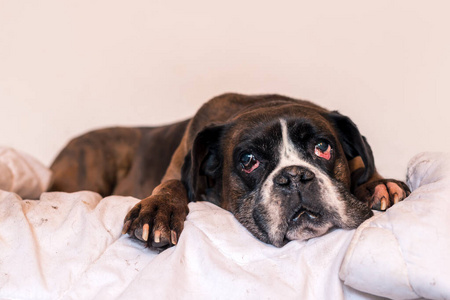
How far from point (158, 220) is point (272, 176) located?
1.81 feet

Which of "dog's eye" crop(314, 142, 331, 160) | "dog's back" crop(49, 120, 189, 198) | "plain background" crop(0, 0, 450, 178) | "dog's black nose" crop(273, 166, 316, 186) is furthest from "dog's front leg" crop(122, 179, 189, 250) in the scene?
"plain background" crop(0, 0, 450, 178)

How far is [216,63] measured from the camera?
4.60 meters

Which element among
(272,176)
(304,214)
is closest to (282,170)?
(272,176)

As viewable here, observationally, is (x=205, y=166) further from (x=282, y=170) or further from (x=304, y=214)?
(x=304, y=214)

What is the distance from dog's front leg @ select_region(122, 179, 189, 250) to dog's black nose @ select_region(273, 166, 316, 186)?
1.55 ft

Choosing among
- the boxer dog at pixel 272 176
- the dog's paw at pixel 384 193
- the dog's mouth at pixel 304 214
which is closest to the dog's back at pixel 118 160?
the boxer dog at pixel 272 176

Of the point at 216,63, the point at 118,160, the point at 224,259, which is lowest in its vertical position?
the point at 118,160

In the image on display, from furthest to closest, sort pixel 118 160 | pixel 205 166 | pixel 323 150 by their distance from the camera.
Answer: pixel 118 160 → pixel 205 166 → pixel 323 150

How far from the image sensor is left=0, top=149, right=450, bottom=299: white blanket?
1.86m

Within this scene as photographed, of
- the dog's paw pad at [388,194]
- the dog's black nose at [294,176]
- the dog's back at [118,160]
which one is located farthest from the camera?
the dog's back at [118,160]

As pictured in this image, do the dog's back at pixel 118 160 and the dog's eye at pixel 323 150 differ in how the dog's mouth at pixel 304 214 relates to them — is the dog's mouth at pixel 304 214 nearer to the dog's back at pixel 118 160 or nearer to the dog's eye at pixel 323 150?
the dog's eye at pixel 323 150

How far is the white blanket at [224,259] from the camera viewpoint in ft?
6.11

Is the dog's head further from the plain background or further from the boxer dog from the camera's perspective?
the plain background

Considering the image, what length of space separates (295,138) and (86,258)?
112cm
